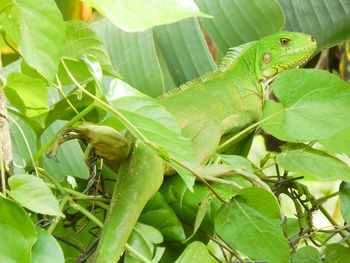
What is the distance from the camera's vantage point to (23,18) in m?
0.55

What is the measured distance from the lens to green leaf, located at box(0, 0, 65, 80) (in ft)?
1.78

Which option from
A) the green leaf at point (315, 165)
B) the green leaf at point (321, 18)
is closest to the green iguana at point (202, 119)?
the green leaf at point (315, 165)

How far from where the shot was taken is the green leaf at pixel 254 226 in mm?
724

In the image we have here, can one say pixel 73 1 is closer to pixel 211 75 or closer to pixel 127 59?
pixel 127 59

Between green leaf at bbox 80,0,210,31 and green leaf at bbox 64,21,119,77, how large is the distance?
366 mm

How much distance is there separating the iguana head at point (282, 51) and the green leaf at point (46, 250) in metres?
0.91

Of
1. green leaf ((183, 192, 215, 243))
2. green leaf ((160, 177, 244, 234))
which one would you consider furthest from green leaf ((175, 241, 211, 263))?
green leaf ((160, 177, 244, 234))

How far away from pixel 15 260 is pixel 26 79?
0.30m

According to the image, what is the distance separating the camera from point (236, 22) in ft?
5.09

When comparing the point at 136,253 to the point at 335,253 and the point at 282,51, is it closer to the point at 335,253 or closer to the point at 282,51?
the point at 335,253

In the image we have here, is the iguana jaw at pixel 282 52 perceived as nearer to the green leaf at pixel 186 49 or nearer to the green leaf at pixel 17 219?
the green leaf at pixel 186 49

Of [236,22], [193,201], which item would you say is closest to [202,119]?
[193,201]

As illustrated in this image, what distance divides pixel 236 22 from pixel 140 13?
113cm

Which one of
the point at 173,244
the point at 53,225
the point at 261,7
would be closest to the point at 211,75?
the point at 261,7
